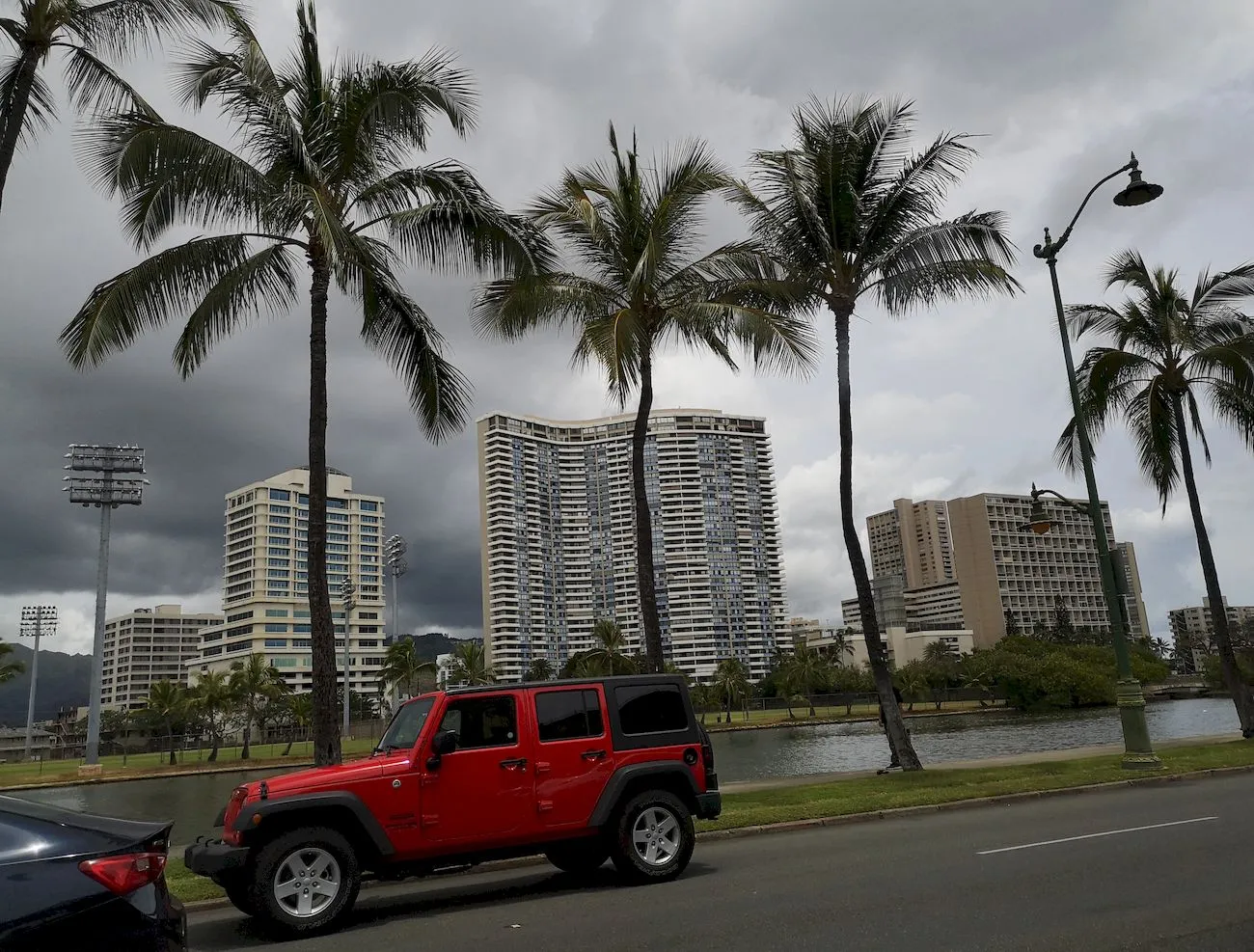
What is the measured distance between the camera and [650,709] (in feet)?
31.6

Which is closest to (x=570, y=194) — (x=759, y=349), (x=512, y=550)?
(x=759, y=349)

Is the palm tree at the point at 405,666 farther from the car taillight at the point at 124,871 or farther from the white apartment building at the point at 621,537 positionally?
the car taillight at the point at 124,871

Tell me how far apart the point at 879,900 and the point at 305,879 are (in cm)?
453

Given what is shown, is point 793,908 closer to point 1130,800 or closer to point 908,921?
point 908,921

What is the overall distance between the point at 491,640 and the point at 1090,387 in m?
153

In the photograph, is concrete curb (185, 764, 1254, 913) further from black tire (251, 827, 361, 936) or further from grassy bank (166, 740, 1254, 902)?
black tire (251, 827, 361, 936)

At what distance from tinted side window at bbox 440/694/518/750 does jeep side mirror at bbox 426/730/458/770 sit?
0.21 metres

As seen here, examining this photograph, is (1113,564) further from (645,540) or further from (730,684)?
(730,684)

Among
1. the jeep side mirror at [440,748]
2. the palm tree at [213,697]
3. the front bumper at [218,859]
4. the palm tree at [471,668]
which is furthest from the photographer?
the palm tree at [471,668]

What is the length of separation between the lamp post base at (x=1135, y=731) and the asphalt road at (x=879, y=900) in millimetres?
6116

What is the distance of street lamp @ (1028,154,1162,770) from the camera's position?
17531mm

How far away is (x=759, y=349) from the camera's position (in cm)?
1859

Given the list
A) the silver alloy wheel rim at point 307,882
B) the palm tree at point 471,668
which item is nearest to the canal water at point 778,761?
the silver alloy wheel rim at point 307,882

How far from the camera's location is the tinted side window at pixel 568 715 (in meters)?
8.98
